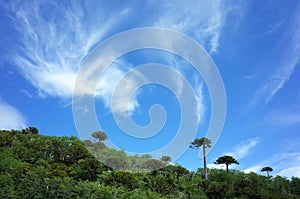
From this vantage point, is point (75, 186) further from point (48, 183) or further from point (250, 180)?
point (250, 180)

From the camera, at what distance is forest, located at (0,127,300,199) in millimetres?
30953

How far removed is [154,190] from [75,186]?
10.4 metres

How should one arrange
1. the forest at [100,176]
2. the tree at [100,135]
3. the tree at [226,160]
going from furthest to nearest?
the tree at [226,160] < the tree at [100,135] < the forest at [100,176]

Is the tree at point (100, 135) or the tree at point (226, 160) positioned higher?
the tree at point (226, 160)

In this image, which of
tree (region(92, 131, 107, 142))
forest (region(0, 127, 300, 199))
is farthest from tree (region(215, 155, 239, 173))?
tree (region(92, 131, 107, 142))

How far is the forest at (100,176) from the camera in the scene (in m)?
31.0

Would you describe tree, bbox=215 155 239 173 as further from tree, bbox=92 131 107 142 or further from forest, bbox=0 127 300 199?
tree, bbox=92 131 107 142

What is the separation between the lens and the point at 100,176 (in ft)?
120

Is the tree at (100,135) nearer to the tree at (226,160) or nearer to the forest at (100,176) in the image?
the forest at (100,176)

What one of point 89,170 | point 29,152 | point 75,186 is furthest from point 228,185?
point 29,152

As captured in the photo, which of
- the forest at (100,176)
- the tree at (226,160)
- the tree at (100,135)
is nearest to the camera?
the forest at (100,176)

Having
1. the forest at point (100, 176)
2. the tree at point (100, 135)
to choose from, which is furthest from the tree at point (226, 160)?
the tree at point (100, 135)

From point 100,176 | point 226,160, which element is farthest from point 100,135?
point 226,160

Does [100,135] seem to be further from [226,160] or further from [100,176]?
[226,160]
